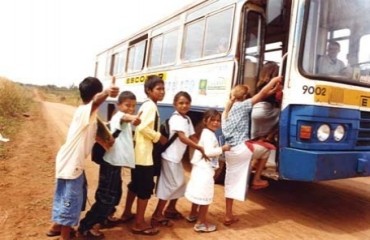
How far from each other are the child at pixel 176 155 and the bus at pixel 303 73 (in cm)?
107

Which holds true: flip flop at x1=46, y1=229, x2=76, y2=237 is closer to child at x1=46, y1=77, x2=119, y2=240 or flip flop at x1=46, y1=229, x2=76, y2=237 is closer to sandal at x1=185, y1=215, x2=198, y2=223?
child at x1=46, y1=77, x2=119, y2=240

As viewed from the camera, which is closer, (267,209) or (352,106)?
(352,106)

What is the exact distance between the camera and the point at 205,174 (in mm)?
4027

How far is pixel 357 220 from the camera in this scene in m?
4.74

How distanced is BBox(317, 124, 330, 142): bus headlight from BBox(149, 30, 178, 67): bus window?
3.48 meters

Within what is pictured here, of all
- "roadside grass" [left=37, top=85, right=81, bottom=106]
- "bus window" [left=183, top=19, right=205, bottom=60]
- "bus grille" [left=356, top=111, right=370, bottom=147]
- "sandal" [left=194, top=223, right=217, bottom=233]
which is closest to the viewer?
"sandal" [left=194, top=223, right=217, bottom=233]

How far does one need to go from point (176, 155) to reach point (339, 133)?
179cm

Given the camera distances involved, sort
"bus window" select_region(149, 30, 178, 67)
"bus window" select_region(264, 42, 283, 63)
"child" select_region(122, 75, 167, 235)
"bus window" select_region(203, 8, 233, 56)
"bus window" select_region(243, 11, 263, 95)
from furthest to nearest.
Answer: "bus window" select_region(149, 30, 178, 67) → "bus window" select_region(264, 42, 283, 63) → "bus window" select_region(203, 8, 233, 56) → "bus window" select_region(243, 11, 263, 95) → "child" select_region(122, 75, 167, 235)

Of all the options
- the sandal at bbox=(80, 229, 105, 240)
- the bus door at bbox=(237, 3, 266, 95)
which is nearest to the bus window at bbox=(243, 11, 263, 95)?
the bus door at bbox=(237, 3, 266, 95)

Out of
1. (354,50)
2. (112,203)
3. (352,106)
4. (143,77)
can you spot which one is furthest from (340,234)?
(143,77)

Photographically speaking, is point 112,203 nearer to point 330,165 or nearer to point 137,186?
point 137,186

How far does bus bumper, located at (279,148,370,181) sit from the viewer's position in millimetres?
4039

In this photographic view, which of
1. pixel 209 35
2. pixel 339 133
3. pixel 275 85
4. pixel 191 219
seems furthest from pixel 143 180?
pixel 209 35

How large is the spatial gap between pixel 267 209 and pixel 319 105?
1646mm
